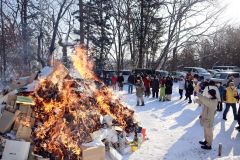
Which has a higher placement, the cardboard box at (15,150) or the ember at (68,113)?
the ember at (68,113)

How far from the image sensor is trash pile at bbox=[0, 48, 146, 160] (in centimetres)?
949

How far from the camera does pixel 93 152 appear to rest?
9367 mm

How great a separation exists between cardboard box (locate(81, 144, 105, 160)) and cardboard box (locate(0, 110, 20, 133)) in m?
2.22

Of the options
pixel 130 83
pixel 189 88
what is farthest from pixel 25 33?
pixel 189 88

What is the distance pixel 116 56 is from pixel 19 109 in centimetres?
4182

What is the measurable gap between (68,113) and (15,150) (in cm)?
227

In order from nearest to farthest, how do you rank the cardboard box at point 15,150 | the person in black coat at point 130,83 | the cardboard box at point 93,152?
1. the cardboard box at point 15,150
2. the cardboard box at point 93,152
3. the person in black coat at point 130,83

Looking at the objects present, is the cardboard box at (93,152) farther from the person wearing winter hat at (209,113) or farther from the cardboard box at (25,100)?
the person wearing winter hat at (209,113)

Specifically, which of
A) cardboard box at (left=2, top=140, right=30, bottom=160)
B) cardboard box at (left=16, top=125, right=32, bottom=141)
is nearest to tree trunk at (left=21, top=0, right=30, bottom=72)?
cardboard box at (left=16, top=125, right=32, bottom=141)

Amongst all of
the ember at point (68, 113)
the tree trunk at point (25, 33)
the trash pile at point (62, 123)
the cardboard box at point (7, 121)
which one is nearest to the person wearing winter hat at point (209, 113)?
the trash pile at point (62, 123)

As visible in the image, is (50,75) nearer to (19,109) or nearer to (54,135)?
(19,109)

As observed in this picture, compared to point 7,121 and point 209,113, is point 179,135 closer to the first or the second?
point 209,113

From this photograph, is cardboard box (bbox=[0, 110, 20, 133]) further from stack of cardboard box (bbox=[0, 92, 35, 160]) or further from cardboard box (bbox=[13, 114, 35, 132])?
cardboard box (bbox=[13, 114, 35, 132])

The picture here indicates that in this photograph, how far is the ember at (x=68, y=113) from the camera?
9.72m
